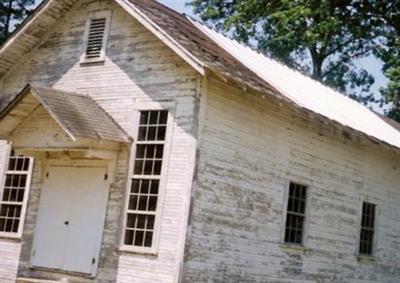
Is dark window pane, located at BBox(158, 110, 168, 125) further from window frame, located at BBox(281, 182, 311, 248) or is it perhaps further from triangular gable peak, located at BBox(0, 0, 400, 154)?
window frame, located at BBox(281, 182, 311, 248)

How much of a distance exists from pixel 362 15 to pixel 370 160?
46.5ft

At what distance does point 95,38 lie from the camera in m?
15.3

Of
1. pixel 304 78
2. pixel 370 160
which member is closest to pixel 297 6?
pixel 304 78

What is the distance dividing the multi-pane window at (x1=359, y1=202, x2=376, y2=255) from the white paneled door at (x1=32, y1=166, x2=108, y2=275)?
26.4 ft

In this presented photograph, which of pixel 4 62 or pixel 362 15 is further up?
pixel 362 15

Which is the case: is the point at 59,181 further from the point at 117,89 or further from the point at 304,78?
the point at 304,78

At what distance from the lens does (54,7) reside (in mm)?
15688

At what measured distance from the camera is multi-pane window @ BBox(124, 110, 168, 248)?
13258 mm

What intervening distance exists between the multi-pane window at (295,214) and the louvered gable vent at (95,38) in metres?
5.52

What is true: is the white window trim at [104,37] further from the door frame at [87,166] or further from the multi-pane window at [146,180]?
the door frame at [87,166]

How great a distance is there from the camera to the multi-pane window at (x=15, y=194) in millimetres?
15453

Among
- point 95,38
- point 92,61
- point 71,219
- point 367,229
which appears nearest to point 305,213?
point 367,229

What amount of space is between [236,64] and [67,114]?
4.15 m

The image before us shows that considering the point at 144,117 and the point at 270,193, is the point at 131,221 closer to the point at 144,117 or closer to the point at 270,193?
the point at 144,117
